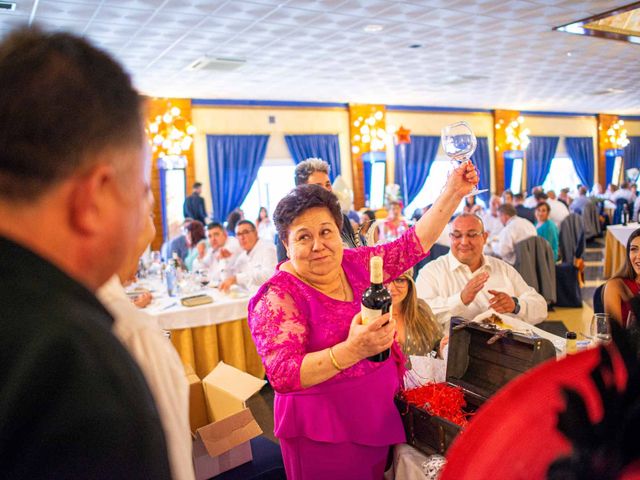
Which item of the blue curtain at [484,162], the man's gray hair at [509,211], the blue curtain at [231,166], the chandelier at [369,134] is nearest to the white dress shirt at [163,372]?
the man's gray hair at [509,211]

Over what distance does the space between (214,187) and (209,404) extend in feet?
30.1

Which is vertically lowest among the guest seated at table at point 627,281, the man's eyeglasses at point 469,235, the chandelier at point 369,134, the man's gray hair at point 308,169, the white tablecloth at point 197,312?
the white tablecloth at point 197,312

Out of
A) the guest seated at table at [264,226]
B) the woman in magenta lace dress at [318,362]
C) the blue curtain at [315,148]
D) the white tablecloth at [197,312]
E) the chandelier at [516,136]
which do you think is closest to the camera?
the woman in magenta lace dress at [318,362]

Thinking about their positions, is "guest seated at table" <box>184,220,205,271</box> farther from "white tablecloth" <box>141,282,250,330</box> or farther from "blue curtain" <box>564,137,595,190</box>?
"blue curtain" <box>564,137,595,190</box>

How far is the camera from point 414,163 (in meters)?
14.6

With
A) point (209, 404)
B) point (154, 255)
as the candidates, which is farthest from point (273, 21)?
point (209, 404)

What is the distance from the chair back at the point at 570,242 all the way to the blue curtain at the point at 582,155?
11137 mm

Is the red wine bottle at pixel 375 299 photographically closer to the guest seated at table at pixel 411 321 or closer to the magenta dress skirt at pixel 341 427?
the magenta dress skirt at pixel 341 427

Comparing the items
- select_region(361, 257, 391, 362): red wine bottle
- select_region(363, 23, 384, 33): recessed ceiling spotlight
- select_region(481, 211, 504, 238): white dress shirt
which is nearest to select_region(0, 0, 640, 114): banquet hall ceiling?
select_region(363, 23, 384, 33): recessed ceiling spotlight

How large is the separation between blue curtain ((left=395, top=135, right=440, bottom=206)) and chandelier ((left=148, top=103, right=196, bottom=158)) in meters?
5.90

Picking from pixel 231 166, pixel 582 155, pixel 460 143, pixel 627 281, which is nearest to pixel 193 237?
pixel 627 281

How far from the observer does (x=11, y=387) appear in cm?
46

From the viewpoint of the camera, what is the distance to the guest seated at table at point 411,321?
2.63 m

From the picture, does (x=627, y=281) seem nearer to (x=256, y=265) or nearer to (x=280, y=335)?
(x=280, y=335)
